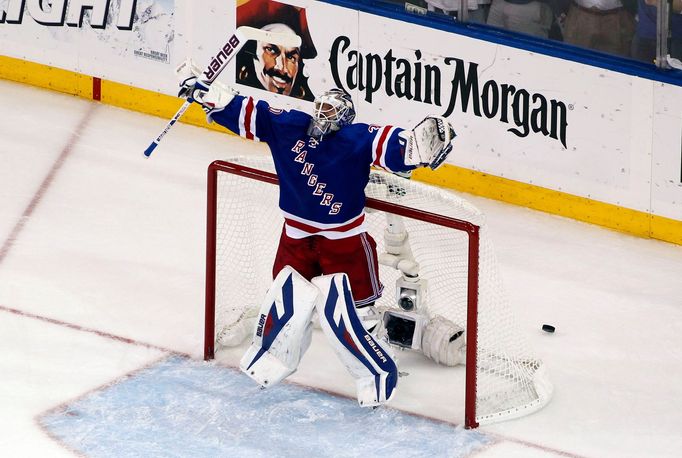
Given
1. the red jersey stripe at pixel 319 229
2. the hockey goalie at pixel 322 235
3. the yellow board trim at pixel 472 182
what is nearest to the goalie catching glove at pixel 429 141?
the hockey goalie at pixel 322 235

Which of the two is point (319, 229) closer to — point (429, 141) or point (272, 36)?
point (429, 141)

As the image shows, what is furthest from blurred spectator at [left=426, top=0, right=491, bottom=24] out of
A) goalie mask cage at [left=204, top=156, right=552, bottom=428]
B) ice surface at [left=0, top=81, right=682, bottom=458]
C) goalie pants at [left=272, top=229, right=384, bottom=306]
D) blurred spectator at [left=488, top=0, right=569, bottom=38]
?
goalie pants at [left=272, top=229, right=384, bottom=306]

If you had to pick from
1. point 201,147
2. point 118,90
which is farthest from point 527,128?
point 118,90

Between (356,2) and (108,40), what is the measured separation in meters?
1.47

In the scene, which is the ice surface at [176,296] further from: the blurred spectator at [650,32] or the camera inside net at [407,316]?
the blurred spectator at [650,32]

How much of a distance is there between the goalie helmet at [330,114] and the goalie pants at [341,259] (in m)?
0.40

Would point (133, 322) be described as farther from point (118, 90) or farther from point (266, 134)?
point (118, 90)

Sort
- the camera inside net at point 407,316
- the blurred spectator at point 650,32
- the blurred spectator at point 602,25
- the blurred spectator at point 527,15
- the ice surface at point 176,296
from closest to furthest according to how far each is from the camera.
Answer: the ice surface at point 176,296, the camera inside net at point 407,316, the blurred spectator at point 650,32, the blurred spectator at point 602,25, the blurred spectator at point 527,15

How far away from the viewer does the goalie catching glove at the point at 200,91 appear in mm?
6285

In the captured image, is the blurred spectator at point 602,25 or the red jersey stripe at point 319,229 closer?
the red jersey stripe at point 319,229

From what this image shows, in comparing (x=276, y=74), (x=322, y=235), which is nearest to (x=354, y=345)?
(x=322, y=235)

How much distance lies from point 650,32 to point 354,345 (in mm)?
2304

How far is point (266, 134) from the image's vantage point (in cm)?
632

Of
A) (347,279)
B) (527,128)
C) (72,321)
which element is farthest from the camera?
(527,128)
